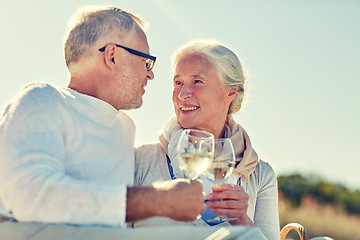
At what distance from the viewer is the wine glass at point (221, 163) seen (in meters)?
2.49

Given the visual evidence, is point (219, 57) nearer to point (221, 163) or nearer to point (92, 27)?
point (92, 27)

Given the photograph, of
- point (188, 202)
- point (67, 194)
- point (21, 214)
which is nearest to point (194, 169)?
point (188, 202)

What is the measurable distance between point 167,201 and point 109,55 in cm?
123

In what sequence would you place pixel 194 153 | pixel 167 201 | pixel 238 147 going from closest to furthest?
pixel 167 201, pixel 194 153, pixel 238 147

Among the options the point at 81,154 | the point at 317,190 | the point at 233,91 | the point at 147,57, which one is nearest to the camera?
the point at 81,154

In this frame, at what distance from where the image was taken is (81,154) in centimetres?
246

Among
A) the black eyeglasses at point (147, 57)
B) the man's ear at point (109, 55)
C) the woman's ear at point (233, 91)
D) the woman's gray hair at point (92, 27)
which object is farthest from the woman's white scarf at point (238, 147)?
the woman's gray hair at point (92, 27)

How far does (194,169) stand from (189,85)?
1.57 meters

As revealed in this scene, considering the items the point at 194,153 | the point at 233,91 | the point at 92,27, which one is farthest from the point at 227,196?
the point at 233,91

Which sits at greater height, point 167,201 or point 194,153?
point 194,153

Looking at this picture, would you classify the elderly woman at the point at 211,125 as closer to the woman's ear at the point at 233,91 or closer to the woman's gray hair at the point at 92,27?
the woman's ear at the point at 233,91

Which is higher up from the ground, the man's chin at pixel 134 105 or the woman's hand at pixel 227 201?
the man's chin at pixel 134 105

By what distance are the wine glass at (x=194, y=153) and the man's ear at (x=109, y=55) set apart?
85 centimetres

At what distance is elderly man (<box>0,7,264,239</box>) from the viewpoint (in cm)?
200
